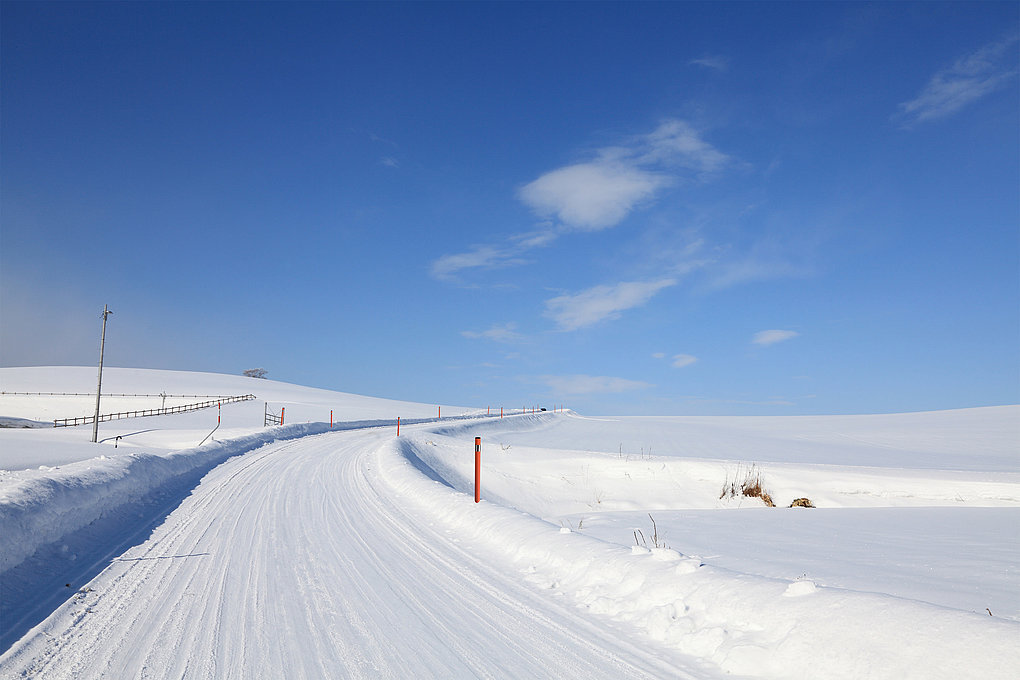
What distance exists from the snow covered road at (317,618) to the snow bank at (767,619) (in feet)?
1.13

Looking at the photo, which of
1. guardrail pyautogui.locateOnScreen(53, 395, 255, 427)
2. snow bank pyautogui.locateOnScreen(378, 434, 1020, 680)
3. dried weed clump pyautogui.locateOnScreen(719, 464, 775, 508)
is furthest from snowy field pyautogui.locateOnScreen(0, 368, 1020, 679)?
guardrail pyautogui.locateOnScreen(53, 395, 255, 427)

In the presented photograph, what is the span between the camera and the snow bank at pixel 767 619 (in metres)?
3.55

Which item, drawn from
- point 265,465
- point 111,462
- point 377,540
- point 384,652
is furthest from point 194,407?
point 384,652

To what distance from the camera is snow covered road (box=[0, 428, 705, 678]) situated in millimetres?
4086

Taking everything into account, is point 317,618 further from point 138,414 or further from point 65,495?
point 138,414

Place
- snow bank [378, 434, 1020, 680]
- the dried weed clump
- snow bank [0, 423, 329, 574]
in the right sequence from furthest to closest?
the dried weed clump
snow bank [0, 423, 329, 574]
snow bank [378, 434, 1020, 680]

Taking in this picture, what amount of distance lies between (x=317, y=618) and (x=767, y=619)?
11.8ft

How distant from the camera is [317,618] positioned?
5027mm

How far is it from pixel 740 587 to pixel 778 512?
8010 mm

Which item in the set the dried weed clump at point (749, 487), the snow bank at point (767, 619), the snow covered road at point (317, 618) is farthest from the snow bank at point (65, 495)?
the dried weed clump at point (749, 487)

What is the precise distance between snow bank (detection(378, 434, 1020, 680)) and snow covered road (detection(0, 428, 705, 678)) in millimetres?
345

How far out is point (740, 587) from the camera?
498 cm

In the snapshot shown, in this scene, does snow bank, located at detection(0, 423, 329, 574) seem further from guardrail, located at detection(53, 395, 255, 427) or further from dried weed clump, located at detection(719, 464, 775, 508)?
guardrail, located at detection(53, 395, 255, 427)

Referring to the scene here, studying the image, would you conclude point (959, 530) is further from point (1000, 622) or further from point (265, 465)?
point (265, 465)
